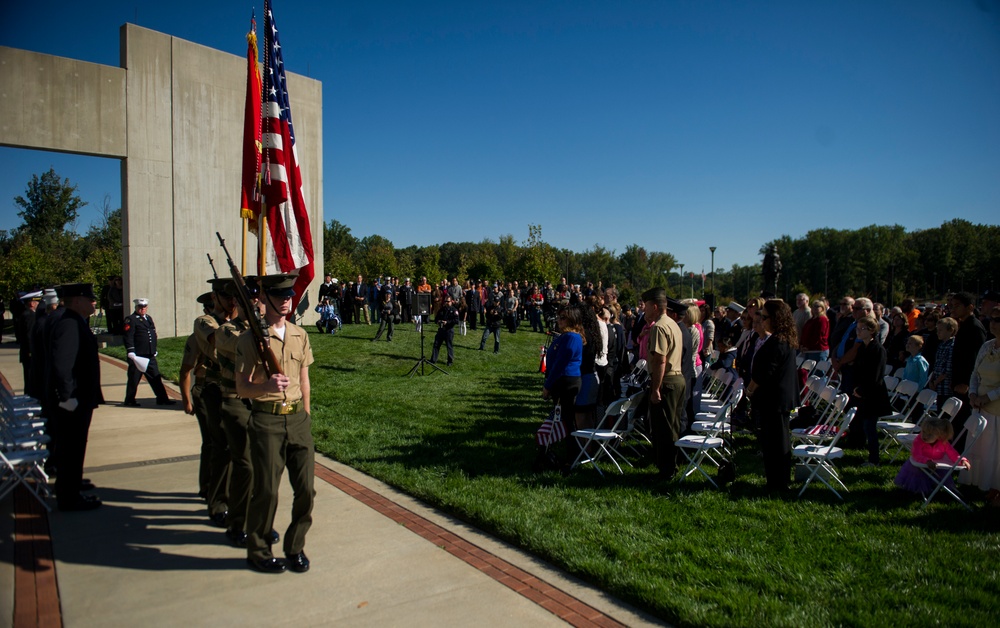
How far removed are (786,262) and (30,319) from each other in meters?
123

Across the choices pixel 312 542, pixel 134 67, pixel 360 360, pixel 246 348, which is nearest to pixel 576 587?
pixel 312 542

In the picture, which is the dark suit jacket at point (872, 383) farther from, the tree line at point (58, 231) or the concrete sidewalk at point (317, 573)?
the tree line at point (58, 231)

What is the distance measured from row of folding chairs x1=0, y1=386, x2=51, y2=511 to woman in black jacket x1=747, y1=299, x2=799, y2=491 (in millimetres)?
6891

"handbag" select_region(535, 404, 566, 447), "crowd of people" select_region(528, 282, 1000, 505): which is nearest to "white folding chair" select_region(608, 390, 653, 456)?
"crowd of people" select_region(528, 282, 1000, 505)

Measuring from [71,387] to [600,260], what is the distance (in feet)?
279

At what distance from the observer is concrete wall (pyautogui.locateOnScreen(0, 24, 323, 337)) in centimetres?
2006

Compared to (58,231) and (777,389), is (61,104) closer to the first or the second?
(777,389)

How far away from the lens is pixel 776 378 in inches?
258

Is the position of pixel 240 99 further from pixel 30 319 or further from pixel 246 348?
pixel 246 348

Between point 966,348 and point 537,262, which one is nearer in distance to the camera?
point 966,348

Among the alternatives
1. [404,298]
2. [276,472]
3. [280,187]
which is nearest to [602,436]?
[276,472]

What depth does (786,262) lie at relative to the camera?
118 m

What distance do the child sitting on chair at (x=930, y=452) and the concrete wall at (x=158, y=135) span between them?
672 inches

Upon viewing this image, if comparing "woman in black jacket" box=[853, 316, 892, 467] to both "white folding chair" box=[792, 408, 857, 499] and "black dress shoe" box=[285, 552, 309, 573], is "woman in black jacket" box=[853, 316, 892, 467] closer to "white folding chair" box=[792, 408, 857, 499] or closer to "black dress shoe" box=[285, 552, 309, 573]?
"white folding chair" box=[792, 408, 857, 499]
